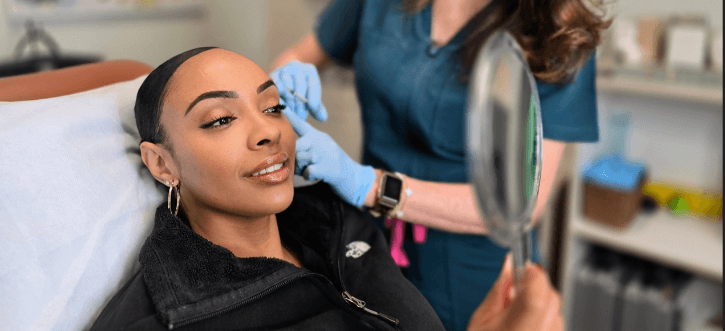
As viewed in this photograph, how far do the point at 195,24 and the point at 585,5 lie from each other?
6.31 ft

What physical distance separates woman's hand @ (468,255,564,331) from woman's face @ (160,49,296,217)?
11.6 inches

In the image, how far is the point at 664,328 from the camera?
1.66 meters

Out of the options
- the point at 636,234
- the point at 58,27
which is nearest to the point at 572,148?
the point at 636,234

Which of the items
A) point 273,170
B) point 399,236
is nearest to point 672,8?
point 399,236

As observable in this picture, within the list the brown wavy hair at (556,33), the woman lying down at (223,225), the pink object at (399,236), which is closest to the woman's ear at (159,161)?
the woman lying down at (223,225)

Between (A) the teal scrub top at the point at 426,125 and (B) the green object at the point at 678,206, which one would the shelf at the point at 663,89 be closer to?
(B) the green object at the point at 678,206

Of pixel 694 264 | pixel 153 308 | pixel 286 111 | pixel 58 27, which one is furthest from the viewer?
pixel 58 27

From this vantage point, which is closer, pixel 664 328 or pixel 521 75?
pixel 521 75

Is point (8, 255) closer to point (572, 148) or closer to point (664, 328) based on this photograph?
point (572, 148)

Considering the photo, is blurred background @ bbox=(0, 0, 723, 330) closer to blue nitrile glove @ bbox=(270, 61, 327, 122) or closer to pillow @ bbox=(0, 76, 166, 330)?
blue nitrile glove @ bbox=(270, 61, 327, 122)

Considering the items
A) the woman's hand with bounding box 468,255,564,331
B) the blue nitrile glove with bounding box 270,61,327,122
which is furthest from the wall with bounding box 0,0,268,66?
the woman's hand with bounding box 468,255,564,331

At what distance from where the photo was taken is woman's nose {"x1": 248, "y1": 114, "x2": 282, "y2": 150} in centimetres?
66

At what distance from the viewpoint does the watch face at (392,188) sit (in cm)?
85

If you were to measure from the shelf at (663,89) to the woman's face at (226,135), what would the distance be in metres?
1.27
